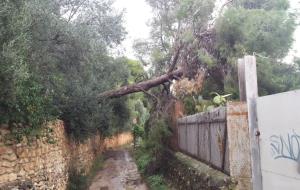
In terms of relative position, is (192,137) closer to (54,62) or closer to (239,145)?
(54,62)

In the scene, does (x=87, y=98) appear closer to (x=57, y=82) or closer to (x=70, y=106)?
(x=70, y=106)

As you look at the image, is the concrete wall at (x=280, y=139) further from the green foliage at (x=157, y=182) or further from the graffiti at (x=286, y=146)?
the green foliage at (x=157, y=182)

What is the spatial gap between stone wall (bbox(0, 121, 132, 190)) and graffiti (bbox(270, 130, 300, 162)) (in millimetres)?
5936

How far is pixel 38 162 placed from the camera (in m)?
11.2

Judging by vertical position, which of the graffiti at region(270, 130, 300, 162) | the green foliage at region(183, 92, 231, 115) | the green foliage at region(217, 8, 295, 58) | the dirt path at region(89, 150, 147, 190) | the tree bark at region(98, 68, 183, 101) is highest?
the green foliage at region(217, 8, 295, 58)

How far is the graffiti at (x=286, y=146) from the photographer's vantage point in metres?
4.48

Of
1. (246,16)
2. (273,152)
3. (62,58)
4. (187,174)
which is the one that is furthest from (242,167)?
(62,58)

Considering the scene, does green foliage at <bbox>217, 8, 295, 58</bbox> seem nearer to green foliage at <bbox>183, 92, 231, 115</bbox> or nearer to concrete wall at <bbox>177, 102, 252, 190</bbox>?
green foliage at <bbox>183, 92, 231, 115</bbox>

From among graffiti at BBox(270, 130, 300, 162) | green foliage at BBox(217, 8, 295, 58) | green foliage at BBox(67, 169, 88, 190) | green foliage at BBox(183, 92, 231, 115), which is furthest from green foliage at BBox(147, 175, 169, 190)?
graffiti at BBox(270, 130, 300, 162)

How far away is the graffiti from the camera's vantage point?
448cm

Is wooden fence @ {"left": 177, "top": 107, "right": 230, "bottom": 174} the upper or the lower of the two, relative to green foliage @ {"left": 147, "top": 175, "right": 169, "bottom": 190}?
upper

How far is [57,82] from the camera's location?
13141 millimetres

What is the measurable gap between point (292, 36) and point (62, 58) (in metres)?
7.59

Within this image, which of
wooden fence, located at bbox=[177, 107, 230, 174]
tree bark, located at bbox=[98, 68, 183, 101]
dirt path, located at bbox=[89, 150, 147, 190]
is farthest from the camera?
dirt path, located at bbox=[89, 150, 147, 190]
